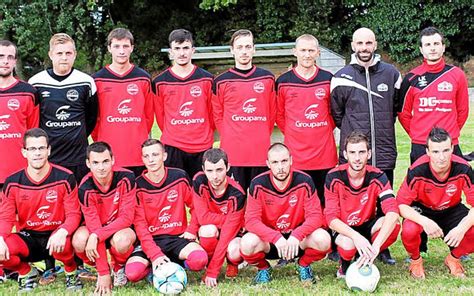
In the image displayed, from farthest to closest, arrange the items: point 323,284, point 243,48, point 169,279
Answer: point 243,48 → point 323,284 → point 169,279

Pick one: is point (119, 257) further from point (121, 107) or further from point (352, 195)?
point (352, 195)

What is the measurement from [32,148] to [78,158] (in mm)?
623

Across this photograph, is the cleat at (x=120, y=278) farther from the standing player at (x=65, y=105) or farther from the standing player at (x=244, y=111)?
the standing player at (x=244, y=111)

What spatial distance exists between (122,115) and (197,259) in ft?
4.69

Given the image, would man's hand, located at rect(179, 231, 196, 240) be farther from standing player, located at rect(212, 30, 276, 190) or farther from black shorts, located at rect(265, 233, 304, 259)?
standing player, located at rect(212, 30, 276, 190)

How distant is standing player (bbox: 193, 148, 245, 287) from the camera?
4.28m

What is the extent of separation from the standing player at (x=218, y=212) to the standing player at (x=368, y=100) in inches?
39.4

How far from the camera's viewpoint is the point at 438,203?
14.6ft

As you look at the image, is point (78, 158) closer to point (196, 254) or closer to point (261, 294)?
point (196, 254)

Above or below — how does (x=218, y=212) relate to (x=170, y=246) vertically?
above

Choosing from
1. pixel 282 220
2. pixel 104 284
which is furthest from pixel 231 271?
pixel 104 284

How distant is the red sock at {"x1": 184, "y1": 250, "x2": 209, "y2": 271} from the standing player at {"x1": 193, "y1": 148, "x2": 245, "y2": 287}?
0.21 feet

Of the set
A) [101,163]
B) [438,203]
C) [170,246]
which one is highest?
[101,163]

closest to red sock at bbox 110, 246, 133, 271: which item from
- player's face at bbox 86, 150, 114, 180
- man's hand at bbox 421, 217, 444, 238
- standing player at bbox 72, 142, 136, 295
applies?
standing player at bbox 72, 142, 136, 295
